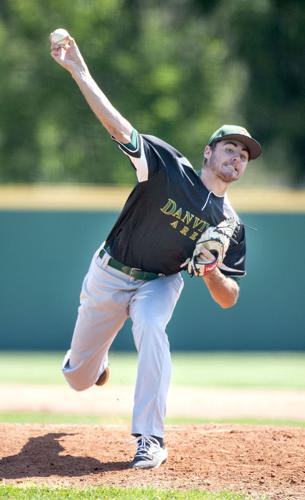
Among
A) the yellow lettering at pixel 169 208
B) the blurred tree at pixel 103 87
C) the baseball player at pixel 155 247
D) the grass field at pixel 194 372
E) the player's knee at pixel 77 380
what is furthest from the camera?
the blurred tree at pixel 103 87

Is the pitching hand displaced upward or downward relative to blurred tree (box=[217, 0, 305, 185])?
downward

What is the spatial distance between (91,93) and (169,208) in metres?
0.71

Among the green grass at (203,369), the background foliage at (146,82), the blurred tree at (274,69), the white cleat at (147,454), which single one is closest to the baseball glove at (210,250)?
the white cleat at (147,454)

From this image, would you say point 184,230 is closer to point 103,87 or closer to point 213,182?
point 213,182

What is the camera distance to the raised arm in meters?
4.77

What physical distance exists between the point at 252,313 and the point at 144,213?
6834 mm

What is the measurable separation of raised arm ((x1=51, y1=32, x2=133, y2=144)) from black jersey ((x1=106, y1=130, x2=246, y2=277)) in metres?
0.16

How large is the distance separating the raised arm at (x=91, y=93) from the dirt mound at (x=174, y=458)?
1587 mm

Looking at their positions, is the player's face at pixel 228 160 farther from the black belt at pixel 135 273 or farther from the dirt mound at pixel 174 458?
the dirt mound at pixel 174 458

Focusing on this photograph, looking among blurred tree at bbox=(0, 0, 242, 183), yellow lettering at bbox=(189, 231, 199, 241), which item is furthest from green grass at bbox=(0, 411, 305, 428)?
blurred tree at bbox=(0, 0, 242, 183)

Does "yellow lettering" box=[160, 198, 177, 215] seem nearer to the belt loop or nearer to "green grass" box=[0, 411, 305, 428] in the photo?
the belt loop

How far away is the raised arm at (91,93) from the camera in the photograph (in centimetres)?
477

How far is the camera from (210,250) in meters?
4.98

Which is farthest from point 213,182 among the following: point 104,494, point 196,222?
point 104,494
